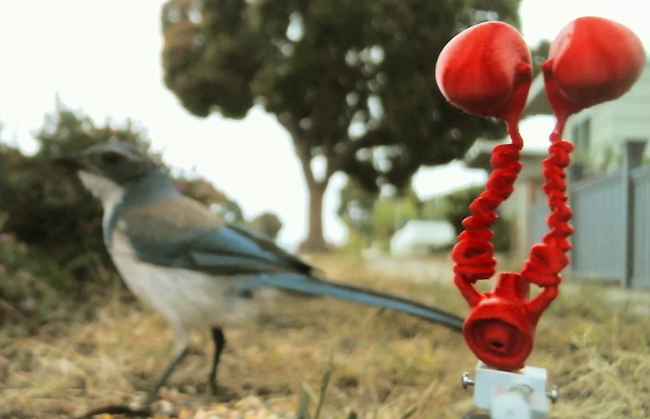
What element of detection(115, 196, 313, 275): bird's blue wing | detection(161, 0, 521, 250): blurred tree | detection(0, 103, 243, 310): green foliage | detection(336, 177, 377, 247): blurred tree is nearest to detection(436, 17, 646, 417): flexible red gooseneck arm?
detection(161, 0, 521, 250): blurred tree

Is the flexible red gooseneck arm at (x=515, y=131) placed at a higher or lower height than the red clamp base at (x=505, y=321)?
higher

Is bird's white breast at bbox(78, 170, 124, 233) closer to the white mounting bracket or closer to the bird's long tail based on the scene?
the bird's long tail

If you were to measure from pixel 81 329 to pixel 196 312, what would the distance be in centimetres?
67

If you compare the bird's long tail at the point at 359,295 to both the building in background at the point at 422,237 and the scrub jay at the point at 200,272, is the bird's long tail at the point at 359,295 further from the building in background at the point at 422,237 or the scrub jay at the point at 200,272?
the building in background at the point at 422,237

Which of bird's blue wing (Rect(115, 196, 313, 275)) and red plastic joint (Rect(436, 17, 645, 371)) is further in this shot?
bird's blue wing (Rect(115, 196, 313, 275))

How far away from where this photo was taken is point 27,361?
1.18 metres

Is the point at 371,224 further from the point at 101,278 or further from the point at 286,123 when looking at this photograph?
the point at 101,278

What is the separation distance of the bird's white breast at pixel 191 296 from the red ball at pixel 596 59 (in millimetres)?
594

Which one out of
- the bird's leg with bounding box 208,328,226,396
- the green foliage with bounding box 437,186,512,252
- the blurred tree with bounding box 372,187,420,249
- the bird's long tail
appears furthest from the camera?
the blurred tree with bounding box 372,187,420,249

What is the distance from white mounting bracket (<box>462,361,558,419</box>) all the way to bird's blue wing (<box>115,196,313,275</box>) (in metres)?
0.47

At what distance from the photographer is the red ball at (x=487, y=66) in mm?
489

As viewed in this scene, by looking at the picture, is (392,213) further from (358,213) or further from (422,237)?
(422,237)

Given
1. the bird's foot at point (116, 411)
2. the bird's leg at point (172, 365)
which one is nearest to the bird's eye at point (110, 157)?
the bird's leg at point (172, 365)

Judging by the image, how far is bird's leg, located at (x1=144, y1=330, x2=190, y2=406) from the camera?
0.92 meters
